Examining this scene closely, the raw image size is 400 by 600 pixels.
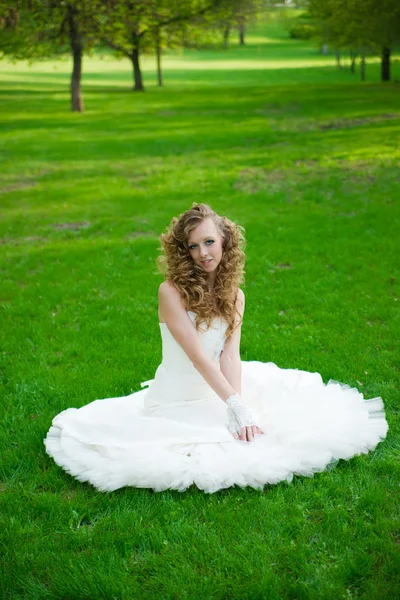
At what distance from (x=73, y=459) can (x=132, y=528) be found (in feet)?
2.99

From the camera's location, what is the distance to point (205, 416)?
5676 millimetres

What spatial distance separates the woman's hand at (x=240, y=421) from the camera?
5383 millimetres

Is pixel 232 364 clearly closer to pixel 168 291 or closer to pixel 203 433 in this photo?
pixel 203 433

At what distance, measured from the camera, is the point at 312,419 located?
5750 millimetres

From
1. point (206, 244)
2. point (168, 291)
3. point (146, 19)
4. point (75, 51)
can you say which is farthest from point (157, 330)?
point (146, 19)

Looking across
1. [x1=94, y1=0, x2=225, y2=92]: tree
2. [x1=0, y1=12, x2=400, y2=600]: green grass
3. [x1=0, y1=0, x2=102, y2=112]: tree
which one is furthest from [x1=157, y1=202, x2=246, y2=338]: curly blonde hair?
[x1=94, y1=0, x2=225, y2=92]: tree

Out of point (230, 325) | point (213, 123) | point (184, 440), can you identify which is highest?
point (213, 123)

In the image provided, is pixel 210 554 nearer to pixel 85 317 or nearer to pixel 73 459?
pixel 73 459

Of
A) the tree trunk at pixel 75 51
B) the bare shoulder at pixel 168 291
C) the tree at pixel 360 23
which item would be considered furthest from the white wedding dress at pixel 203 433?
the tree trunk at pixel 75 51

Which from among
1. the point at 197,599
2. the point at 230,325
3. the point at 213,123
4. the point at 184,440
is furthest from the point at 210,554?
the point at 213,123

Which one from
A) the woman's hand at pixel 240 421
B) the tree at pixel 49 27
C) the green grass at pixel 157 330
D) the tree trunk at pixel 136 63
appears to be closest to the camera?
the green grass at pixel 157 330

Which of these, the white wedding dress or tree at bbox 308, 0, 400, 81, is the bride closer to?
the white wedding dress

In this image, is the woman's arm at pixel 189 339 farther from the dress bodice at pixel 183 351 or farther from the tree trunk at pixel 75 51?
the tree trunk at pixel 75 51

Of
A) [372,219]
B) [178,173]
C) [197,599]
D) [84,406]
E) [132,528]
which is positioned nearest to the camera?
[197,599]
